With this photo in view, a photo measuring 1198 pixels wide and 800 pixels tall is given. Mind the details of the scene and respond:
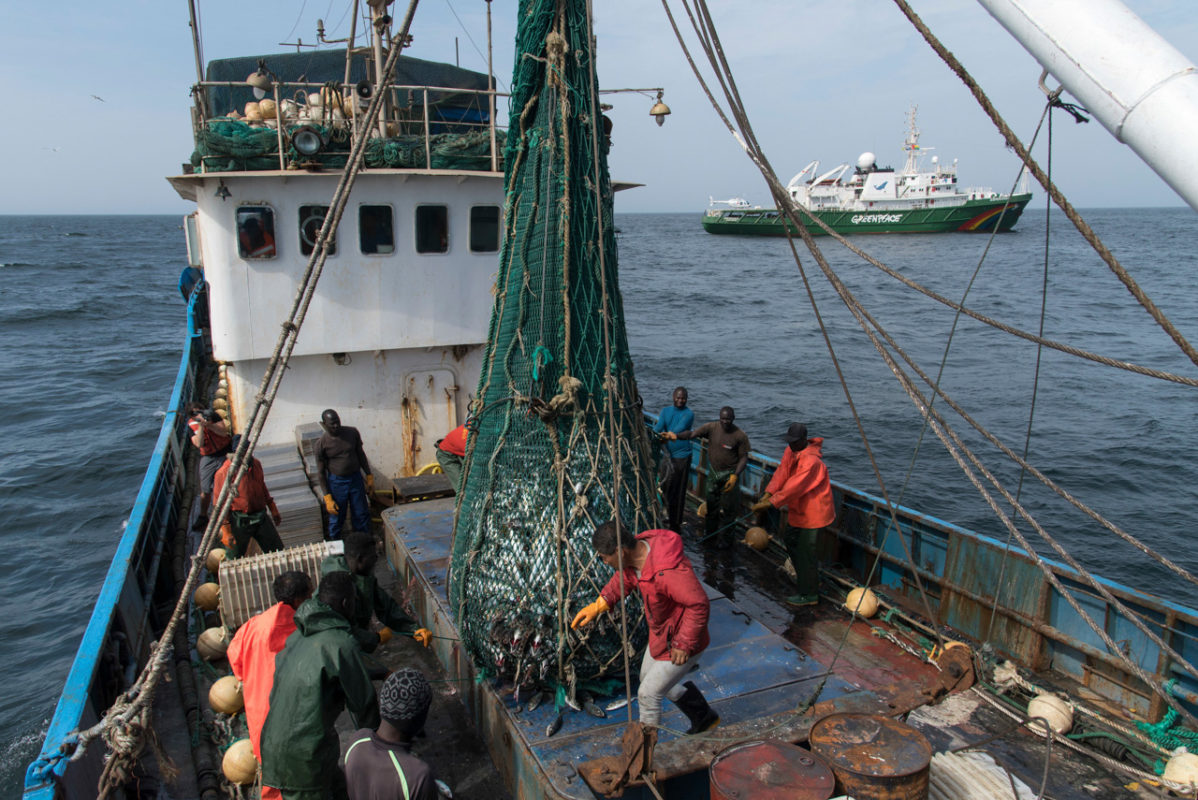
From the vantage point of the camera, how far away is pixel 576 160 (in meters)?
4.88

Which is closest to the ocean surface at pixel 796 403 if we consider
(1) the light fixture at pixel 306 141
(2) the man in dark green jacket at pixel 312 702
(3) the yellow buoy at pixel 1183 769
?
(3) the yellow buoy at pixel 1183 769

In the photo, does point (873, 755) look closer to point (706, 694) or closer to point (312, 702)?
point (706, 694)

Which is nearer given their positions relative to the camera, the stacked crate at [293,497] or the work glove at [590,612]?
the work glove at [590,612]

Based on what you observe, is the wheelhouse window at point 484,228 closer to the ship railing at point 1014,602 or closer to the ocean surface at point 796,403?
the ship railing at point 1014,602

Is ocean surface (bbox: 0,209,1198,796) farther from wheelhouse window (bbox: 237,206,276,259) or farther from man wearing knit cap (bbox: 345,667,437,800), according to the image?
wheelhouse window (bbox: 237,206,276,259)

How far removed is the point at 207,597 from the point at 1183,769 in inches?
294

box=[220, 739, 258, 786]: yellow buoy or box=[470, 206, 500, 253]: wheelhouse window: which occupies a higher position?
box=[470, 206, 500, 253]: wheelhouse window

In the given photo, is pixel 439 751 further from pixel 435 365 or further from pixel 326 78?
pixel 326 78

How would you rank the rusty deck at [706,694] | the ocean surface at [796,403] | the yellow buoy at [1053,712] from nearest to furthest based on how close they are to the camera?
1. the rusty deck at [706,694]
2. the yellow buoy at [1053,712]
3. the ocean surface at [796,403]

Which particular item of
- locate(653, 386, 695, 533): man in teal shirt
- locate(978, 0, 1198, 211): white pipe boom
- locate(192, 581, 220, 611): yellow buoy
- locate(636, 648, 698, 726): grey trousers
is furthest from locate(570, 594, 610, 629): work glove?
locate(192, 581, 220, 611): yellow buoy

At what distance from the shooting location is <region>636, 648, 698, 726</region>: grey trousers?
4484 millimetres

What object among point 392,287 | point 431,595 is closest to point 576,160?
point 431,595

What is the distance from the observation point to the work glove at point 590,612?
456cm

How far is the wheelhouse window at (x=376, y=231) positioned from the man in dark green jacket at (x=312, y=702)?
606cm
